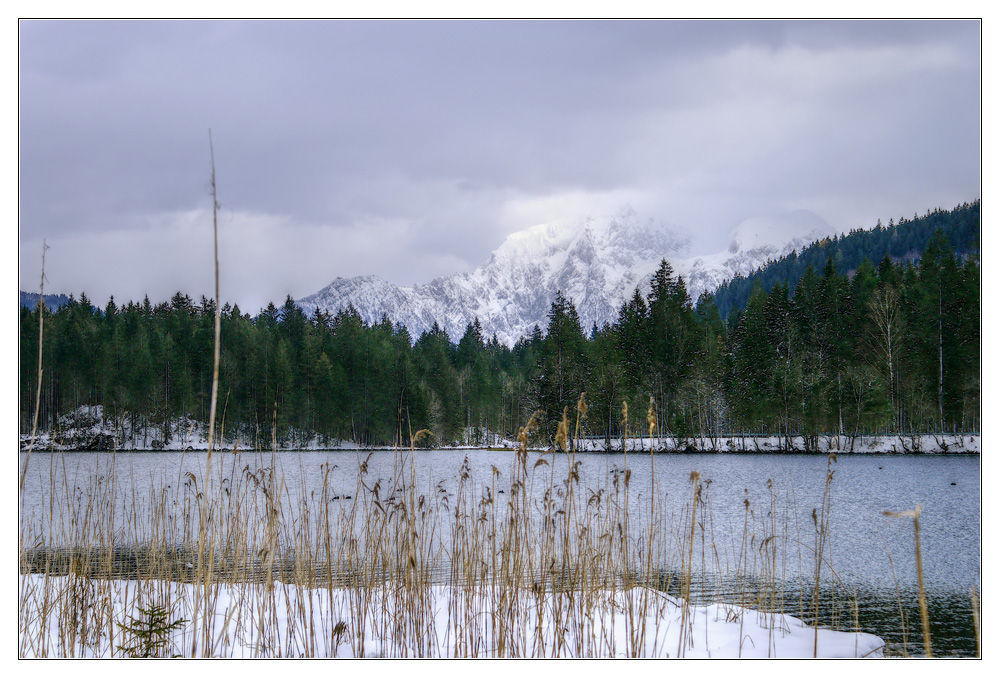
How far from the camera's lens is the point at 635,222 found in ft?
26.8

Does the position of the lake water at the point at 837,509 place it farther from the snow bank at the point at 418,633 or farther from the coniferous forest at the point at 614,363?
the coniferous forest at the point at 614,363

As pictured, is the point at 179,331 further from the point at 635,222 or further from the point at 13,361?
the point at 13,361

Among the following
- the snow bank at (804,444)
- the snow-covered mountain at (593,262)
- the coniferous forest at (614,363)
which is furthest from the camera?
the snow bank at (804,444)

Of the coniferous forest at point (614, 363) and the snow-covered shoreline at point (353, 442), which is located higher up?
the coniferous forest at point (614, 363)

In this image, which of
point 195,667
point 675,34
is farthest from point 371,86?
point 195,667

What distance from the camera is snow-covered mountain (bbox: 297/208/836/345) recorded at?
7164 mm

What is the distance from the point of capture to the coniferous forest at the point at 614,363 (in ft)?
29.9

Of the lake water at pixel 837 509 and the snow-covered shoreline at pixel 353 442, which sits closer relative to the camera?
the lake water at pixel 837 509

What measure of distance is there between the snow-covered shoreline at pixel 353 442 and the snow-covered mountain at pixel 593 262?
9.49ft

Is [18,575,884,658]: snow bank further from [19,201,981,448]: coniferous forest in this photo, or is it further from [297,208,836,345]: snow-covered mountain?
[297,208,836,345]: snow-covered mountain

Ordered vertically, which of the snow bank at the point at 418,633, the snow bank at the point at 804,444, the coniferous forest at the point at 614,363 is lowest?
the snow bank at the point at 804,444

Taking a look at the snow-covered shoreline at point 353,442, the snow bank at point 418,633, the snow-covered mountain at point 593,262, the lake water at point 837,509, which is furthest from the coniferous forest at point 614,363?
the snow bank at point 418,633

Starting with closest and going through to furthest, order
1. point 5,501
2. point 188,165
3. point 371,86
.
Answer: point 5,501, point 371,86, point 188,165

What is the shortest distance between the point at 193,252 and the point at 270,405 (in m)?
12.4
